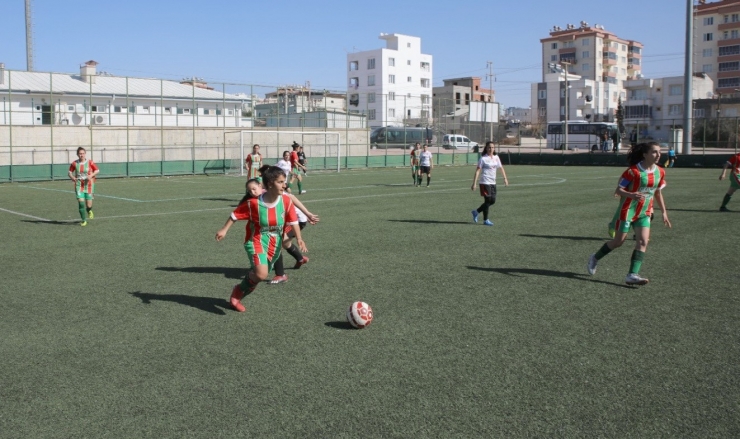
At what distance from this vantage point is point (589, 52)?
107m

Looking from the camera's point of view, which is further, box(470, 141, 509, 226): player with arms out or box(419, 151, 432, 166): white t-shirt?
box(419, 151, 432, 166): white t-shirt

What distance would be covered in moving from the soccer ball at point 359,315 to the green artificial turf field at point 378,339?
11 cm

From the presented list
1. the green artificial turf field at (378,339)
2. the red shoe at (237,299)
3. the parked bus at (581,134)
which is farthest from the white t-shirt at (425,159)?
the parked bus at (581,134)

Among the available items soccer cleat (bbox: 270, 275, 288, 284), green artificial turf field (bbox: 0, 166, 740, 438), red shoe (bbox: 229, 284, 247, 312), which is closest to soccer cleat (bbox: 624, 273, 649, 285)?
green artificial turf field (bbox: 0, 166, 740, 438)

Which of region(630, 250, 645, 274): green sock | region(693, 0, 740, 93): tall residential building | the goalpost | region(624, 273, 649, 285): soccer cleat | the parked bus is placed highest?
region(693, 0, 740, 93): tall residential building

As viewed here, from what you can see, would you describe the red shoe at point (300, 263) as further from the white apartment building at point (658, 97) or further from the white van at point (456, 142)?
the white apartment building at point (658, 97)

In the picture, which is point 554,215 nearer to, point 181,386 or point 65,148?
point 181,386

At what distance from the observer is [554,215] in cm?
1630

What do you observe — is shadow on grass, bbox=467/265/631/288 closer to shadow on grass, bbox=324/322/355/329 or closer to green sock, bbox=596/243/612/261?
green sock, bbox=596/243/612/261

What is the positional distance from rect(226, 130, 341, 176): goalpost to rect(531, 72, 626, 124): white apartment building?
56.9 m

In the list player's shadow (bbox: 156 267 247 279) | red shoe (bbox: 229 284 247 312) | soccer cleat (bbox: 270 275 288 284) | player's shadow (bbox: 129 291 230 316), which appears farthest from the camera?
player's shadow (bbox: 156 267 247 279)

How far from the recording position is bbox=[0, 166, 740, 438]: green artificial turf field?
4609 millimetres

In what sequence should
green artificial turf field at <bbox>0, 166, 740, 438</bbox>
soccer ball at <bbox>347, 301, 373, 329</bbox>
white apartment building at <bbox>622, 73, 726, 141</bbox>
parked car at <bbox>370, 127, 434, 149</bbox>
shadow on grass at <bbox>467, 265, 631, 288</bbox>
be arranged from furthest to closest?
white apartment building at <bbox>622, 73, 726, 141</bbox> < parked car at <bbox>370, 127, 434, 149</bbox> < shadow on grass at <bbox>467, 265, 631, 288</bbox> < soccer ball at <bbox>347, 301, 373, 329</bbox> < green artificial turf field at <bbox>0, 166, 740, 438</bbox>

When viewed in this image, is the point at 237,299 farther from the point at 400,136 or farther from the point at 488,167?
the point at 400,136
